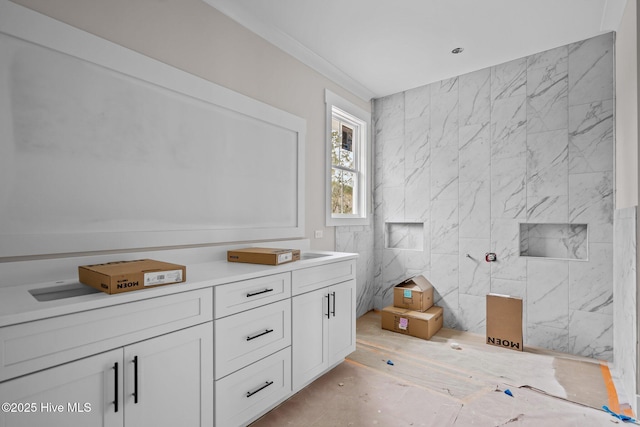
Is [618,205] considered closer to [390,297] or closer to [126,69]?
[390,297]

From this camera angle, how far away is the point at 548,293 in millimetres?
2967

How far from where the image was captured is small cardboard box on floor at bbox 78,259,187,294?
1.24 m

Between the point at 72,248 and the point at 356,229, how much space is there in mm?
2738

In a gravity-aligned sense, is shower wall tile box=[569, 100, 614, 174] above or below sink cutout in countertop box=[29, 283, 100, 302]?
above

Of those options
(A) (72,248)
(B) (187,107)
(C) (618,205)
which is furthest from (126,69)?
(C) (618,205)

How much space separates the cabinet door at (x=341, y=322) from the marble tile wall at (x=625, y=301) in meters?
1.79

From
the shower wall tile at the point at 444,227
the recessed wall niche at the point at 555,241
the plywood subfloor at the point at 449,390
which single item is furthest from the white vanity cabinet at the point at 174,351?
the recessed wall niche at the point at 555,241

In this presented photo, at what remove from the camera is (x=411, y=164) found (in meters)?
3.83

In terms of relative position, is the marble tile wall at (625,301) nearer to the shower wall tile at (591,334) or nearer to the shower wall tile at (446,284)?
the shower wall tile at (591,334)

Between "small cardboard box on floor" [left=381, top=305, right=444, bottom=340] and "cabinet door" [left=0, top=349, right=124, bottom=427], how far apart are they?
2645mm

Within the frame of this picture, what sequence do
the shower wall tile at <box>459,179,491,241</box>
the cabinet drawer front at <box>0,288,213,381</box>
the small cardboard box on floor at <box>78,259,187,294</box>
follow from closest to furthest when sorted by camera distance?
the cabinet drawer front at <box>0,288,213,381</box>, the small cardboard box on floor at <box>78,259,187,294</box>, the shower wall tile at <box>459,179,491,241</box>

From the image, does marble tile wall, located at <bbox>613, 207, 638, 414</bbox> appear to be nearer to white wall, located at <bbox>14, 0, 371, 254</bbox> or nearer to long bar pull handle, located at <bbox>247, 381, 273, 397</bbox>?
long bar pull handle, located at <bbox>247, 381, 273, 397</bbox>

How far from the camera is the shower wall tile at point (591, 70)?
2.72 metres

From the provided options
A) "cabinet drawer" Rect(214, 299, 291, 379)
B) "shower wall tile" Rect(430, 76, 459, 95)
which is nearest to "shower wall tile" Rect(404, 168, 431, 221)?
"shower wall tile" Rect(430, 76, 459, 95)
